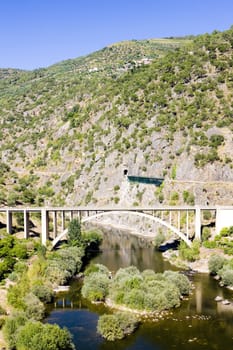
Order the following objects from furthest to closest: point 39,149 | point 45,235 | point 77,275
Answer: point 39,149 < point 45,235 < point 77,275

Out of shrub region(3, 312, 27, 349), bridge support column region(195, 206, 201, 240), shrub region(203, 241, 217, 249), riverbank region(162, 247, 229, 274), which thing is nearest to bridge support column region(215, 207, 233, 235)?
bridge support column region(195, 206, 201, 240)

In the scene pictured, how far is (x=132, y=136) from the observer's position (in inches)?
3898

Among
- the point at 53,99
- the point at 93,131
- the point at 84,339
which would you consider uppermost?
the point at 53,99

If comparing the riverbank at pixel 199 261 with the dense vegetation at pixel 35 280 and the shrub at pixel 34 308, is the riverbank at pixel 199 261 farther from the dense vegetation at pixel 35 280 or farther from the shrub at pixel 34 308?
the shrub at pixel 34 308

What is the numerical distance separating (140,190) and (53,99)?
5985 centimetres

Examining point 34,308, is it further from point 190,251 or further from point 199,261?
point 190,251

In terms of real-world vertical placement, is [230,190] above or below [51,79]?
below

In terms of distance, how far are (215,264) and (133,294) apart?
47.2 ft

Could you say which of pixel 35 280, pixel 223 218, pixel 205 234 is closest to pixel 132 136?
pixel 205 234

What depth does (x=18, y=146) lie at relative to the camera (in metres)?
123

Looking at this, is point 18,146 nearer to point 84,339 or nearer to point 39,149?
point 39,149

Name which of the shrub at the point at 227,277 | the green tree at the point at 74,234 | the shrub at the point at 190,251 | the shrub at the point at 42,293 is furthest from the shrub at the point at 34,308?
the shrub at the point at 190,251

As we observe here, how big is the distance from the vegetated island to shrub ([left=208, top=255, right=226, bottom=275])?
279 inches

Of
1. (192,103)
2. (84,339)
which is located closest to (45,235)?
(84,339)
